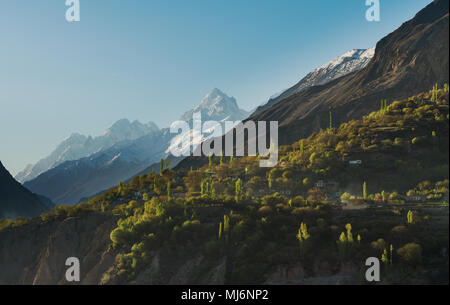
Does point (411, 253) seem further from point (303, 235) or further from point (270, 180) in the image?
point (270, 180)

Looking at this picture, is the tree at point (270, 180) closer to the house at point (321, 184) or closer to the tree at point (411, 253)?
the house at point (321, 184)

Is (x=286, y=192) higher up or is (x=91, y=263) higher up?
(x=286, y=192)

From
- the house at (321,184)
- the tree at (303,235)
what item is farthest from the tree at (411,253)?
the house at (321,184)

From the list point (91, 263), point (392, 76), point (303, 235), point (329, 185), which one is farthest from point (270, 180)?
point (392, 76)

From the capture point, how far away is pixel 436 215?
134ft

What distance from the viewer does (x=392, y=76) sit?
14362 cm

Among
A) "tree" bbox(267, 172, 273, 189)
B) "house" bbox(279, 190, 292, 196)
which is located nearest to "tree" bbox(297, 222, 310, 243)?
"house" bbox(279, 190, 292, 196)

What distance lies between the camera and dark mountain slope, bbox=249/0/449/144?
125188mm

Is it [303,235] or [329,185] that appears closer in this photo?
[303,235]

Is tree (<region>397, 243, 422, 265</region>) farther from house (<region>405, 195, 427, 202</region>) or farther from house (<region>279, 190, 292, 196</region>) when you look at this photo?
house (<region>279, 190, 292, 196</region>)

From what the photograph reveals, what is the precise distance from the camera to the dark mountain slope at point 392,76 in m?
125

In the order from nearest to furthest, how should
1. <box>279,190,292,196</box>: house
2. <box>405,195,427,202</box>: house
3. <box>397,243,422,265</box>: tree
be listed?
<box>397,243,422,265</box>: tree → <box>405,195,427,202</box>: house → <box>279,190,292,196</box>: house
